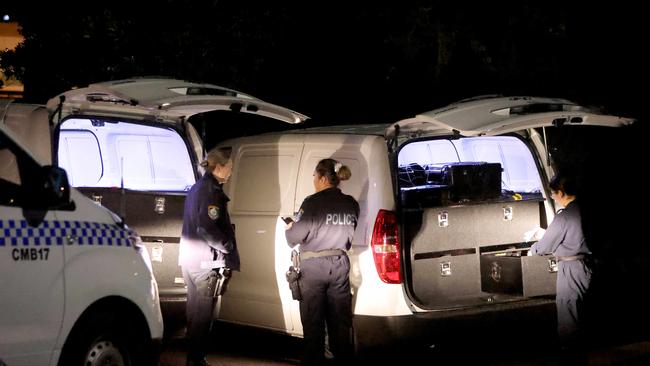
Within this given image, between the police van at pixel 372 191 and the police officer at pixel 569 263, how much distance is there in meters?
0.26

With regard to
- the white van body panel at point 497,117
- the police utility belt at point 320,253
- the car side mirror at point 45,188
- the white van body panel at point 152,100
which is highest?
Answer: the white van body panel at point 152,100

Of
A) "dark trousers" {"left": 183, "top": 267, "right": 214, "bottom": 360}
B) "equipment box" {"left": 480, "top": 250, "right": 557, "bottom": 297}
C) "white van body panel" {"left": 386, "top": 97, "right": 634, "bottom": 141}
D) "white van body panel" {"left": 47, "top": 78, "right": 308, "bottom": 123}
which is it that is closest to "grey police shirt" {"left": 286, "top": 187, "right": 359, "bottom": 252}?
"white van body panel" {"left": 386, "top": 97, "right": 634, "bottom": 141}

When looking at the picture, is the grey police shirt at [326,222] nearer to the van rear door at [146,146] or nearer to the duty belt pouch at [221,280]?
the duty belt pouch at [221,280]

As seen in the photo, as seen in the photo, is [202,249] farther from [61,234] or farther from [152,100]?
[61,234]

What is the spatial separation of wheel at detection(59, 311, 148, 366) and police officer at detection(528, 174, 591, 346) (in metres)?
3.13

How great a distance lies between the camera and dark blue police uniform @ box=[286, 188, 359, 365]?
7543 millimetres

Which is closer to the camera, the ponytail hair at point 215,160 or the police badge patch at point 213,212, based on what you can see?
the police badge patch at point 213,212

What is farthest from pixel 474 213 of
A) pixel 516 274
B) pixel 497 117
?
pixel 497 117

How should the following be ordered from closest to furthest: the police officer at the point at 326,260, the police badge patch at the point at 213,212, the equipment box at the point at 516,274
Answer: the police officer at the point at 326,260 < the police badge patch at the point at 213,212 < the equipment box at the point at 516,274

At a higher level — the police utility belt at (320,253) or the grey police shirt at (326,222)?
the grey police shirt at (326,222)

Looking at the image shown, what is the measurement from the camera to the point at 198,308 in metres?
7.88

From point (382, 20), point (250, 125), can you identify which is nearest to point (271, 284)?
point (250, 125)

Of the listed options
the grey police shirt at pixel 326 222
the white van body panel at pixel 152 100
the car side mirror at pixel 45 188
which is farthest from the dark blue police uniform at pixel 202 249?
the car side mirror at pixel 45 188

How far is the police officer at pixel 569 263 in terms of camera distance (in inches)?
311
